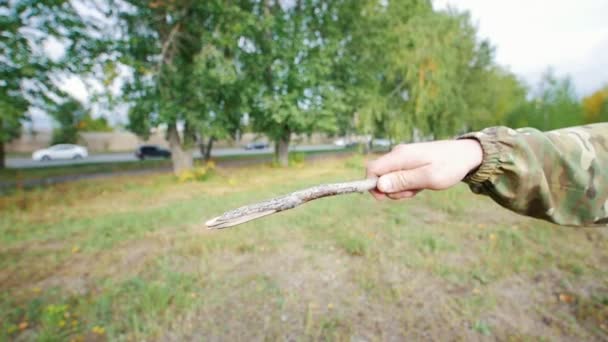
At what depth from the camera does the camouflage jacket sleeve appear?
123 cm

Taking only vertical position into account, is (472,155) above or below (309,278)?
above

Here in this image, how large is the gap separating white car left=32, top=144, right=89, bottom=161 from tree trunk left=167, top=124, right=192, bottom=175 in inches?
875

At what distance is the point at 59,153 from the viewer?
27.3m

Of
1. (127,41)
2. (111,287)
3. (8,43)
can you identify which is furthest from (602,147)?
(127,41)

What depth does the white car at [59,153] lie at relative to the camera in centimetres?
2625

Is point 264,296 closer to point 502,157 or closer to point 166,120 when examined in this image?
point 502,157

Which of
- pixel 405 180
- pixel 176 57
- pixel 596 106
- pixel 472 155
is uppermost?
pixel 176 57

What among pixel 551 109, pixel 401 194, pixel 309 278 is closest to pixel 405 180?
pixel 401 194

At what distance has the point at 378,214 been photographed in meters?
5.95

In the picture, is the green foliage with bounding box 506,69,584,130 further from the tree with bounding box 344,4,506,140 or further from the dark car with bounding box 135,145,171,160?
the dark car with bounding box 135,145,171,160

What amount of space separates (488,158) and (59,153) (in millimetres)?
35278

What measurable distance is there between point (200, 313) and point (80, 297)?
4.64 feet

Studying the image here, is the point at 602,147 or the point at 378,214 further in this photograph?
the point at 378,214

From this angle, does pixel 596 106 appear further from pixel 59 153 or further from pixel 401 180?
pixel 59 153
